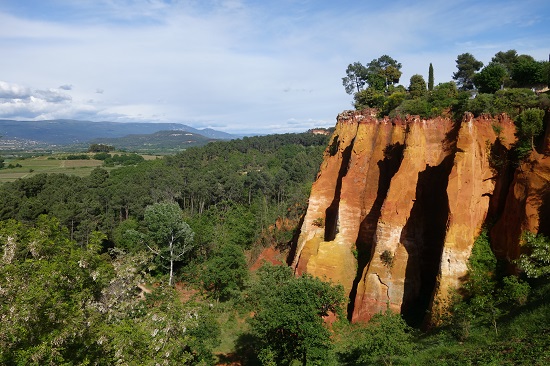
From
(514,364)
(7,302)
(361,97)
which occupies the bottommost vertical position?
(514,364)

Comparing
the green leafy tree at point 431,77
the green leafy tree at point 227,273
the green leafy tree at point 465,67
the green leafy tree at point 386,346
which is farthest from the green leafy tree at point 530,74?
the green leafy tree at point 227,273

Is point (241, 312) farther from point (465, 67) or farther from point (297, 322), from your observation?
point (465, 67)

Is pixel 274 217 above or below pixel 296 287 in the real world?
below

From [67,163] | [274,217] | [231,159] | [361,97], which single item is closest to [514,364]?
[361,97]

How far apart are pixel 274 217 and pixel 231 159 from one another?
62.6 metres

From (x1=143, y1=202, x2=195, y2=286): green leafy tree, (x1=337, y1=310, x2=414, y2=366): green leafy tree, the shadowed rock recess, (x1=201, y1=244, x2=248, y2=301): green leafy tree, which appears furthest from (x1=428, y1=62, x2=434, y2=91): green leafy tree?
(x1=337, y1=310, x2=414, y2=366): green leafy tree

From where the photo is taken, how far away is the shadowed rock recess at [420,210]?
21562mm

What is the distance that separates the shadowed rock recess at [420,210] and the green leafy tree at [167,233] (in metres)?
20.0

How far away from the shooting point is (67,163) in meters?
171

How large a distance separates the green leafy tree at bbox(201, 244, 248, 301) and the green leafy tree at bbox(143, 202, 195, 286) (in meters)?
7.42

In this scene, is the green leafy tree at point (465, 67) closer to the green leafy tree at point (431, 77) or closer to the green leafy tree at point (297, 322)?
the green leafy tree at point (431, 77)

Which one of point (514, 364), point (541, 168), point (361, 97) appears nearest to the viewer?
point (514, 364)

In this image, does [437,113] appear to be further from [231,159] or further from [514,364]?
[231,159]

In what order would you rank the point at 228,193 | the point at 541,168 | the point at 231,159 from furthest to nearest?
the point at 231,159
the point at 228,193
the point at 541,168
